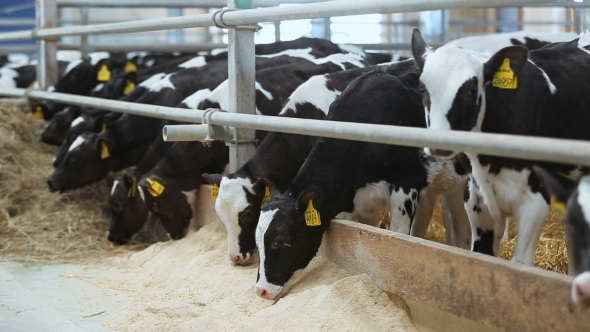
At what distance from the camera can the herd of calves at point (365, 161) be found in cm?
373

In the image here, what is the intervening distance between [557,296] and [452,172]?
204 cm

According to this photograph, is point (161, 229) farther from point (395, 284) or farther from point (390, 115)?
point (395, 284)

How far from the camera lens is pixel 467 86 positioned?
12.1 feet

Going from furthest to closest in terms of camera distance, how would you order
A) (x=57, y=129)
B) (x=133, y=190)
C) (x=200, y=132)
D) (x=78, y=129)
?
(x=57, y=129), (x=78, y=129), (x=133, y=190), (x=200, y=132)

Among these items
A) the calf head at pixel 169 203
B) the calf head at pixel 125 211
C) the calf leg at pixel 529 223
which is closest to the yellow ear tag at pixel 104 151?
the calf head at pixel 125 211

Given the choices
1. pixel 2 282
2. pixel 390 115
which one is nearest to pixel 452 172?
pixel 390 115

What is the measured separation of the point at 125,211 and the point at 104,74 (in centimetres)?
293

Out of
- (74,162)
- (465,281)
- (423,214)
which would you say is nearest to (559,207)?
(465,281)

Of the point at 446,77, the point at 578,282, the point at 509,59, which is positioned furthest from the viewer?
the point at 446,77

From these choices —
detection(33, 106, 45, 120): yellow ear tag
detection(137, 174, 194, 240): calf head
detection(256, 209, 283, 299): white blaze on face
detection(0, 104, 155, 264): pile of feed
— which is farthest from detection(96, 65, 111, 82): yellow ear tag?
detection(256, 209, 283, 299): white blaze on face

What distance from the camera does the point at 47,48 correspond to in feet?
28.6

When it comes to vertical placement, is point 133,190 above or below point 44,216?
above

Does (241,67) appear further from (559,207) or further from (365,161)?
(559,207)

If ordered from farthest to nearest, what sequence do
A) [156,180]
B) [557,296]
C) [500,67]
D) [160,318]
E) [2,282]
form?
[156,180], [2,282], [160,318], [500,67], [557,296]
